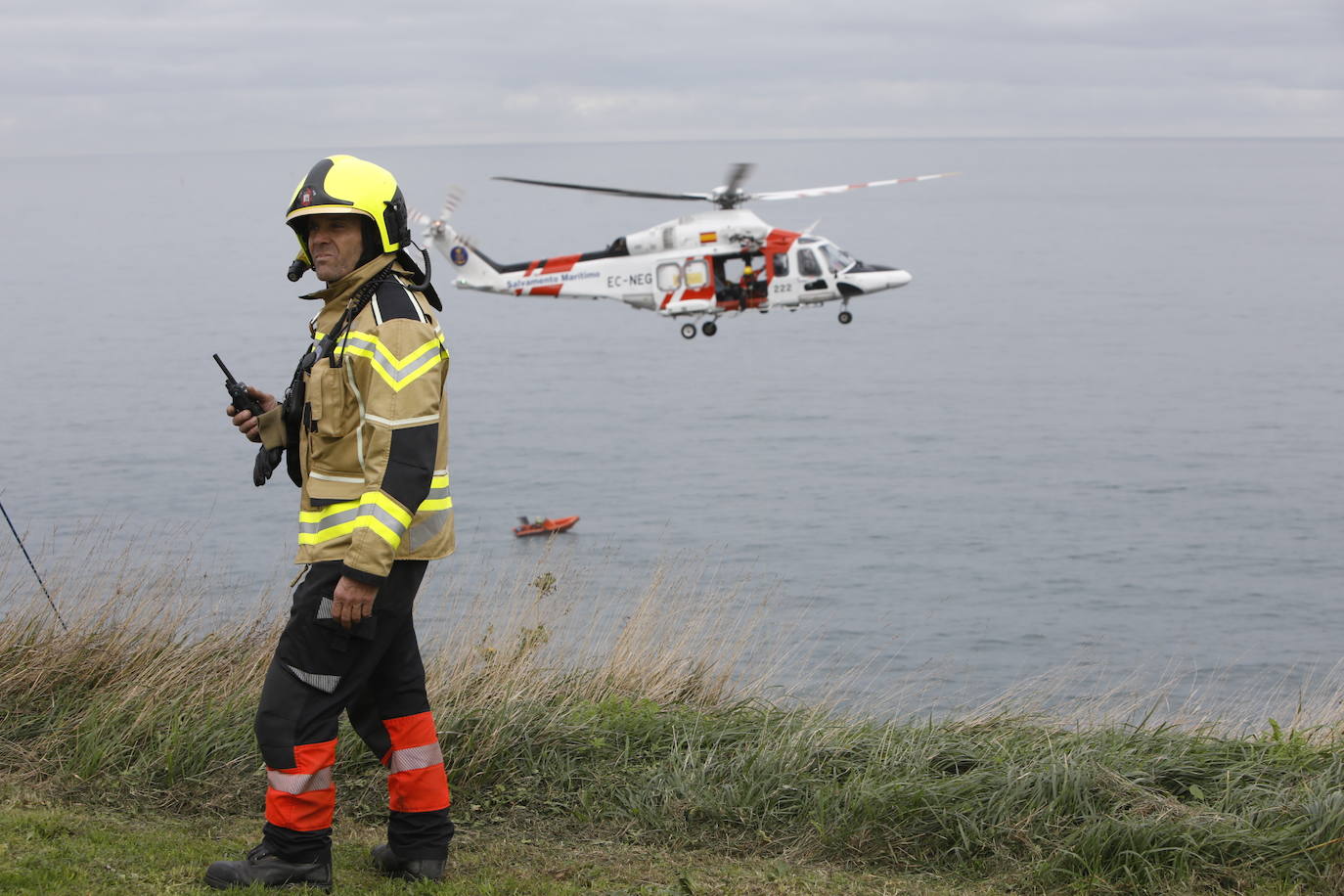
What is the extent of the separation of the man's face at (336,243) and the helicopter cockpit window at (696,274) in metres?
27.0

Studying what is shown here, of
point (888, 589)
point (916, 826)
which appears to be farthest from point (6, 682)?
point (888, 589)

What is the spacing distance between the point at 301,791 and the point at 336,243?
183 cm

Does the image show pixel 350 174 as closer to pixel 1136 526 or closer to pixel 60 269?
pixel 1136 526

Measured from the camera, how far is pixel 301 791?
456cm

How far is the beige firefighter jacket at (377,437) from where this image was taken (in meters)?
4.30

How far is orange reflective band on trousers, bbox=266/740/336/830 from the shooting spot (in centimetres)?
453

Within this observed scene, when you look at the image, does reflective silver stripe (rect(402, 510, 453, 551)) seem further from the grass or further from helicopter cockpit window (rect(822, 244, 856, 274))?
helicopter cockpit window (rect(822, 244, 856, 274))

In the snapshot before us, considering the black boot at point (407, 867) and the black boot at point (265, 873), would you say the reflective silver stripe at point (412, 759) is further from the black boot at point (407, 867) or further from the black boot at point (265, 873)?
the black boot at point (265, 873)

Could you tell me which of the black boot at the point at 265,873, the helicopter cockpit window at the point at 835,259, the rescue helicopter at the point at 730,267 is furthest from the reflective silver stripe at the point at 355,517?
the helicopter cockpit window at the point at 835,259

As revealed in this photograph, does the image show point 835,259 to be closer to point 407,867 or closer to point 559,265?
point 559,265

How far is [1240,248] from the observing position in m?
148

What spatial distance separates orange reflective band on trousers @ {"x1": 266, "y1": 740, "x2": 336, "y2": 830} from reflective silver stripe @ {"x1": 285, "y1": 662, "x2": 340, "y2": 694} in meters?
0.20

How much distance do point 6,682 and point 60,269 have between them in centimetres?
13881

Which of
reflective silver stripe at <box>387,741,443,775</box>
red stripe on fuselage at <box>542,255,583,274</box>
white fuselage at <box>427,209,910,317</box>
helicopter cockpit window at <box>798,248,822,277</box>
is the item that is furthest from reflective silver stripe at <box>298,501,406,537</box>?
red stripe on fuselage at <box>542,255,583,274</box>
